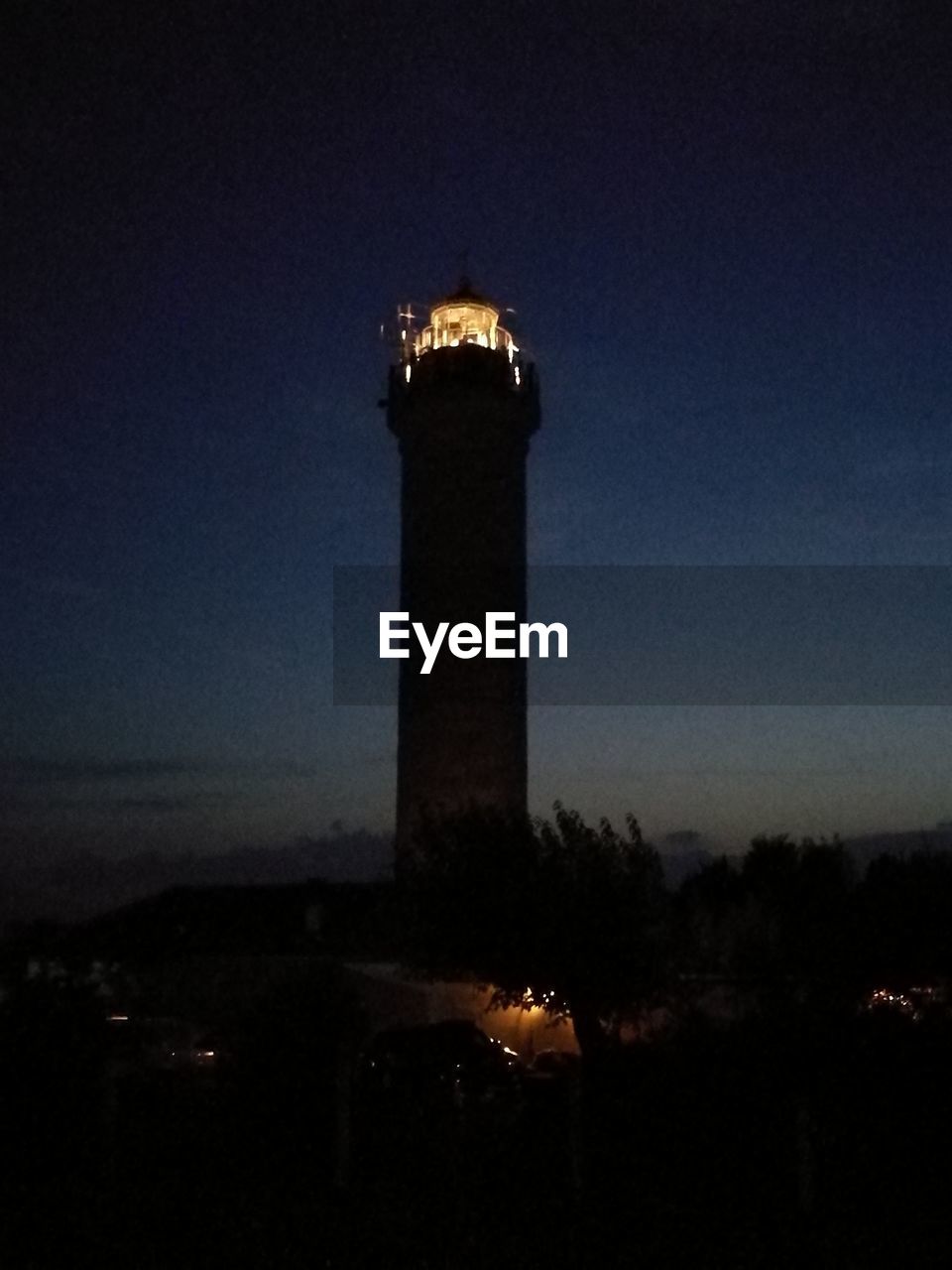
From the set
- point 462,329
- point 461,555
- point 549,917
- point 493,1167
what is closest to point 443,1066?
point 549,917

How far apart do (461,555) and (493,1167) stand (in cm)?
2383

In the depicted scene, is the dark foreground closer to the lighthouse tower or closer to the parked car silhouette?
the parked car silhouette

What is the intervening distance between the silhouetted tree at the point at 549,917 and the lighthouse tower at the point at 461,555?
22.7ft

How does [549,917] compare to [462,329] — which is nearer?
[549,917]

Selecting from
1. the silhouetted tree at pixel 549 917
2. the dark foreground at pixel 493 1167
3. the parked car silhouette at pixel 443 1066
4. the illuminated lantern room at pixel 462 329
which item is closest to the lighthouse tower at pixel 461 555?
the illuminated lantern room at pixel 462 329

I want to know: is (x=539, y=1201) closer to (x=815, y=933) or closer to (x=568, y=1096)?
(x=568, y=1096)

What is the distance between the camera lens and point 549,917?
2431cm

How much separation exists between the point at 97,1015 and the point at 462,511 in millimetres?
21058

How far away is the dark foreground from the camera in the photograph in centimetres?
1030

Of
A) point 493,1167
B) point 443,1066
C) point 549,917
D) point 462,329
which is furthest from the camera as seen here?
point 462,329

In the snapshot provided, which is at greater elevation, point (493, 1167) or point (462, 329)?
point (462, 329)

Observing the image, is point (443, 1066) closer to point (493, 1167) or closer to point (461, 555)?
point (493, 1167)

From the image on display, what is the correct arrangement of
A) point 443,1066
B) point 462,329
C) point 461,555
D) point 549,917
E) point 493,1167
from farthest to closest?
point 462,329 → point 461,555 → point 549,917 → point 443,1066 → point 493,1167

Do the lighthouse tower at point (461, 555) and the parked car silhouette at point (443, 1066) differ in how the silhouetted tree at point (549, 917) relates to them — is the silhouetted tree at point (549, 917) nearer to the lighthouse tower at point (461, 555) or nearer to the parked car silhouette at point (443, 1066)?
the parked car silhouette at point (443, 1066)
